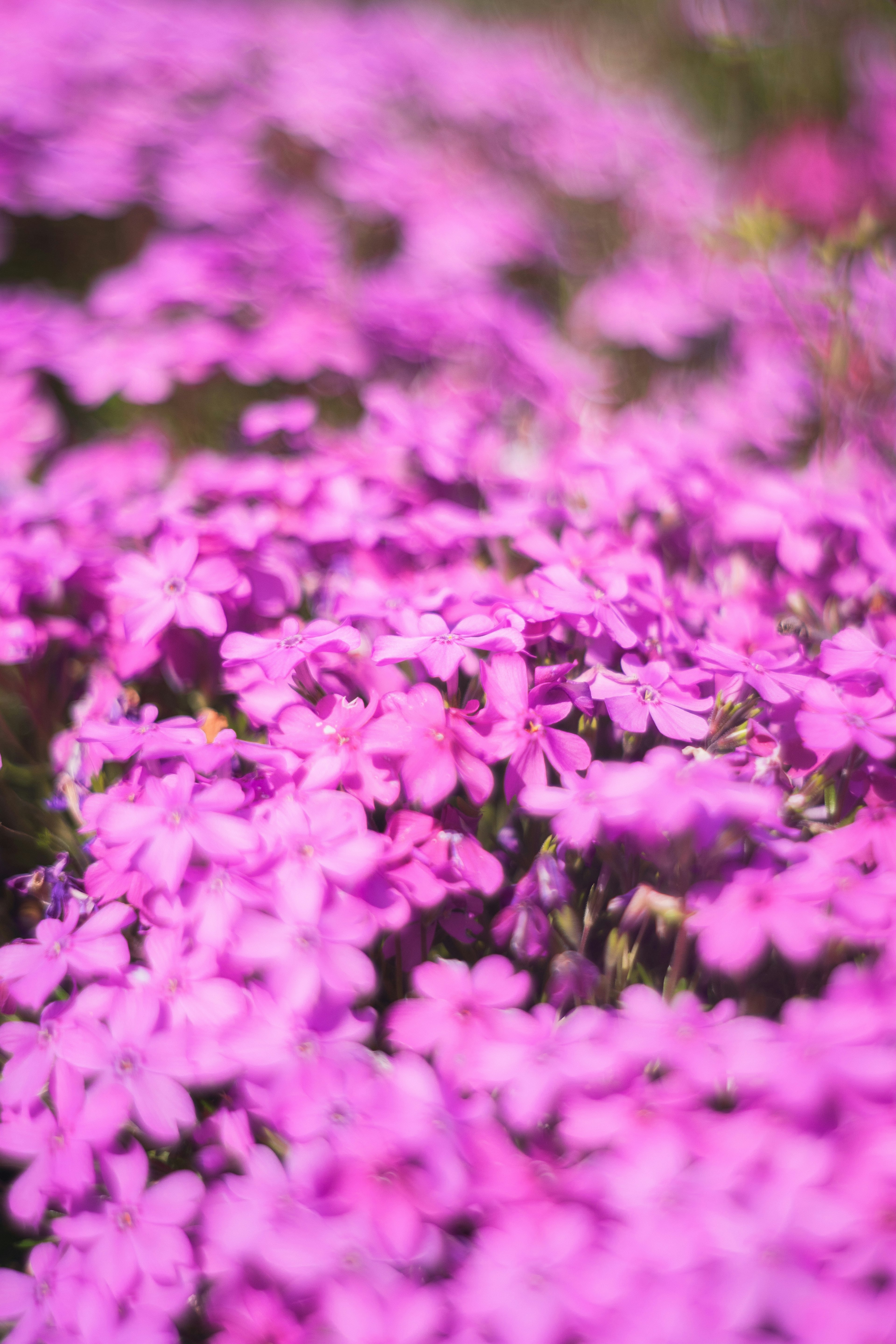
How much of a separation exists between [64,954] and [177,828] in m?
0.23

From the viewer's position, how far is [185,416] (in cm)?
249

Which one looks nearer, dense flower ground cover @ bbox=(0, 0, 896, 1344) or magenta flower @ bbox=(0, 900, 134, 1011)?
dense flower ground cover @ bbox=(0, 0, 896, 1344)

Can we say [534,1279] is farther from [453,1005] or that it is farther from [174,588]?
[174,588]

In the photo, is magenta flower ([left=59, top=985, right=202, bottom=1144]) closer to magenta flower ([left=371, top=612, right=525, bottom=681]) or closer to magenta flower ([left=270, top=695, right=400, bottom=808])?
magenta flower ([left=270, top=695, right=400, bottom=808])

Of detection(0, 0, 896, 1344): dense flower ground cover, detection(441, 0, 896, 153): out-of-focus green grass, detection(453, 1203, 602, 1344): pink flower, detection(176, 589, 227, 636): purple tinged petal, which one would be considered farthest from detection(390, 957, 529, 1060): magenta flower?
detection(441, 0, 896, 153): out-of-focus green grass

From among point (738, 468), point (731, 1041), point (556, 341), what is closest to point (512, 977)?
point (731, 1041)

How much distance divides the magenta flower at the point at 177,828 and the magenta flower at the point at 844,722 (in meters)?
0.75

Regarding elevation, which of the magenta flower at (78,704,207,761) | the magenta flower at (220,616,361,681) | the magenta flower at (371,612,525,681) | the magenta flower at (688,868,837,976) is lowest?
the magenta flower at (78,704,207,761)

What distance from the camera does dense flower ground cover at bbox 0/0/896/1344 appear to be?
3.12 ft

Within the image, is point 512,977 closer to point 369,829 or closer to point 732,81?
point 369,829

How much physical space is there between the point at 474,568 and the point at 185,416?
4.28 ft

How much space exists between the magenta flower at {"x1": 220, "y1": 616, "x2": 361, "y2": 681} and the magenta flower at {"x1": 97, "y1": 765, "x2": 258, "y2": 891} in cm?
19

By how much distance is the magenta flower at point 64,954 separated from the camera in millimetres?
1125

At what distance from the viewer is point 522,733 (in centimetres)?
122
